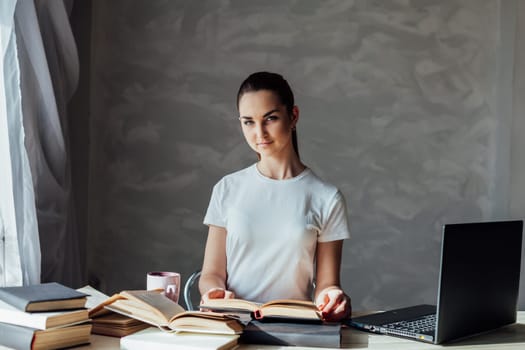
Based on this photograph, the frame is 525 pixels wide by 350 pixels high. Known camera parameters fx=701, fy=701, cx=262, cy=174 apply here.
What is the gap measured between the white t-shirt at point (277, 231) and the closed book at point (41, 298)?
67 cm

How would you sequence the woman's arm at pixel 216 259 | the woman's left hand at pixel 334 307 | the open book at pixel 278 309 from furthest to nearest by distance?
the woman's arm at pixel 216 259
the woman's left hand at pixel 334 307
the open book at pixel 278 309

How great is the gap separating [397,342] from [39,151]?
1473 mm

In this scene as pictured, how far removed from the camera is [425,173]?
12.7 ft

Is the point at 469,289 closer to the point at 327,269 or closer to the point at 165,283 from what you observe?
the point at 327,269

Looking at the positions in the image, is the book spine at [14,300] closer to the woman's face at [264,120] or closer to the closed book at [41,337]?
the closed book at [41,337]

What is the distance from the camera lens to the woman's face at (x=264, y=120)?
7.17 feet

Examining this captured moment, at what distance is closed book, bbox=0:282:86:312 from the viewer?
162cm

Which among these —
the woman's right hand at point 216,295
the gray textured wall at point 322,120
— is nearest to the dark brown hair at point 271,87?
the woman's right hand at point 216,295

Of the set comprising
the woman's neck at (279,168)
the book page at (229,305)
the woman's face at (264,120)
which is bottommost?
the book page at (229,305)

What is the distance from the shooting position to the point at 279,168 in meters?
2.30

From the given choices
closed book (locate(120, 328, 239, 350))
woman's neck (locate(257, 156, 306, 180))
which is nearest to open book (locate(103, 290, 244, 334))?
closed book (locate(120, 328, 239, 350))

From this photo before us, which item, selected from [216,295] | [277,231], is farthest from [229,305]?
[277,231]

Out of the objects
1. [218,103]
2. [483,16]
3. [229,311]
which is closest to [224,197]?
[229,311]

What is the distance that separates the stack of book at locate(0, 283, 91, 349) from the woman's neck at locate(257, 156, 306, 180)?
82 centimetres
